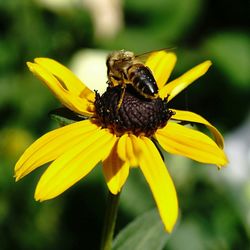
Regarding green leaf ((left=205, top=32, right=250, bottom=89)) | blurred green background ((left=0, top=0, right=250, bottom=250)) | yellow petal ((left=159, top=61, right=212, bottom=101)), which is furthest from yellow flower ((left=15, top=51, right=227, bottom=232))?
green leaf ((left=205, top=32, right=250, bottom=89))

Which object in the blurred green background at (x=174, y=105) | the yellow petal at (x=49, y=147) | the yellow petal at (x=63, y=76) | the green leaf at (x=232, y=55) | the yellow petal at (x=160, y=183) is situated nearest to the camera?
the yellow petal at (x=160, y=183)

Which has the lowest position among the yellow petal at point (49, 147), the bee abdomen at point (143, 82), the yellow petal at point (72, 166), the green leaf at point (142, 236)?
the green leaf at point (142, 236)

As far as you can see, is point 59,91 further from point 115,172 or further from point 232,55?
point 232,55

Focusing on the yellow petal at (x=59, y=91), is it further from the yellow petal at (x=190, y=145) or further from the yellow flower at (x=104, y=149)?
the yellow petal at (x=190, y=145)

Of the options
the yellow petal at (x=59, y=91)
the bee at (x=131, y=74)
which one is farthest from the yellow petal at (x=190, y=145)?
the yellow petal at (x=59, y=91)

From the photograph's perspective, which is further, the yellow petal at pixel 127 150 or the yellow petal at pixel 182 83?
the yellow petal at pixel 182 83

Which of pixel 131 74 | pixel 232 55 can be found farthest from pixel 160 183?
pixel 232 55
